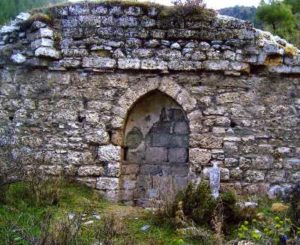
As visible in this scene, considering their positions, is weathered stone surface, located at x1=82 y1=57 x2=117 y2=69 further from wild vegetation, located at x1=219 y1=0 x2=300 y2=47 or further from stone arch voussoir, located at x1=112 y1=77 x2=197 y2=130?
wild vegetation, located at x1=219 y1=0 x2=300 y2=47

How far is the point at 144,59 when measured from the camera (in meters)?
7.23

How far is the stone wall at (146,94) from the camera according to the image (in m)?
7.14

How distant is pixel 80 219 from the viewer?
473 cm

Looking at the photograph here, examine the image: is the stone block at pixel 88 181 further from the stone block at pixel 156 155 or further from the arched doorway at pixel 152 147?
the stone block at pixel 156 155

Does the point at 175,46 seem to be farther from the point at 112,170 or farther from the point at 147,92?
the point at 112,170

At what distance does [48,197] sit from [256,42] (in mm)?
3843

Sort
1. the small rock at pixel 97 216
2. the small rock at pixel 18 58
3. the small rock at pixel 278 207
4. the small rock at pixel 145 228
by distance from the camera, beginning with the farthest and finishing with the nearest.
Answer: the small rock at pixel 18 58 < the small rock at pixel 278 207 < the small rock at pixel 97 216 < the small rock at pixel 145 228

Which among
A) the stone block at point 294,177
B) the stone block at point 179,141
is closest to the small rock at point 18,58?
the stone block at point 179,141

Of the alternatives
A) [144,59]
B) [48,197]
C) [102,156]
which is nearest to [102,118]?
[102,156]

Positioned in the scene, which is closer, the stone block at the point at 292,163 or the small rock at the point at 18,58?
the stone block at the point at 292,163

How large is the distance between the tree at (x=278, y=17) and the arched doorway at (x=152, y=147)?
712cm

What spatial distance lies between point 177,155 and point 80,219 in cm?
303

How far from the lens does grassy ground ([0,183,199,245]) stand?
4.71m

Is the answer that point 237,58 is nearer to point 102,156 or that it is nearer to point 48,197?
point 102,156
